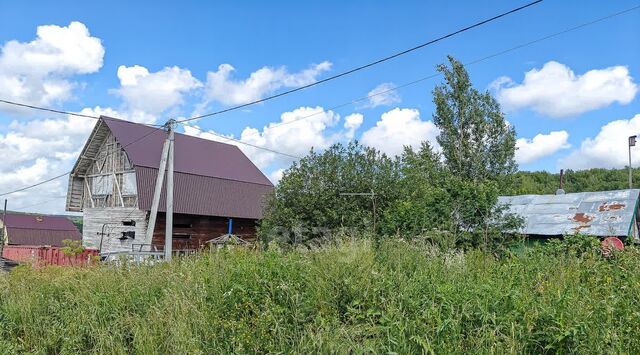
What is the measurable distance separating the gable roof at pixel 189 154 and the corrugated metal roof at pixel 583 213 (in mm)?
18789

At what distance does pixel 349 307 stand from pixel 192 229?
945 inches

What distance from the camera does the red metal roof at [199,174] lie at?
25.5m

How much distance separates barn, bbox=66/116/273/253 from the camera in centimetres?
2533

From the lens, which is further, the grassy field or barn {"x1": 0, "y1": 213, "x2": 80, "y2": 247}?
barn {"x1": 0, "y1": 213, "x2": 80, "y2": 247}

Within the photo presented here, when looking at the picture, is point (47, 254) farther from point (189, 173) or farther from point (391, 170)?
point (391, 170)

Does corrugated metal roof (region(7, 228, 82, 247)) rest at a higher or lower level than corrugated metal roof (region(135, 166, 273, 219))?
lower

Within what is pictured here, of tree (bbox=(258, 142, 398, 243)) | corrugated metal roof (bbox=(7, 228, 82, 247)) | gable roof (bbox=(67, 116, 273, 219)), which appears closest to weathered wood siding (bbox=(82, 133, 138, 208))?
gable roof (bbox=(67, 116, 273, 219))

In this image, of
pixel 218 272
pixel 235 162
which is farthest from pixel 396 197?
pixel 235 162

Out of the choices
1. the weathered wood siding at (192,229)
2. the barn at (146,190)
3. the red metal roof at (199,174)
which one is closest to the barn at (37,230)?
the barn at (146,190)

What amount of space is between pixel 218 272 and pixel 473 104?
15046mm

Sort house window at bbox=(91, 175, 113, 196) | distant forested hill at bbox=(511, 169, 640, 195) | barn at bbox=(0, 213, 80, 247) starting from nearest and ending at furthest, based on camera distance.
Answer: house window at bbox=(91, 175, 113, 196)
distant forested hill at bbox=(511, 169, 640, 195)
barn at bbox=(0, 213, 80, 247)

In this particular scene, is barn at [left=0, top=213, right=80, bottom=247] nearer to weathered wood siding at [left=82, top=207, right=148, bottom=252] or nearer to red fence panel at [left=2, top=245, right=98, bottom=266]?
red fence panel at [left=2, top=245, right=98, bottom=266]

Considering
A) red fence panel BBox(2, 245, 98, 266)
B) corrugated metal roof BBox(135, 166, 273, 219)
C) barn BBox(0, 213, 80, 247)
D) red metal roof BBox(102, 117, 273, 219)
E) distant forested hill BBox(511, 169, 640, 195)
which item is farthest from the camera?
barn BBox(0, 213, 80, 247)

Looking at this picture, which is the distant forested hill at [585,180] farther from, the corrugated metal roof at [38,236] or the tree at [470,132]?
the corrugated metal roof at [38,236]
